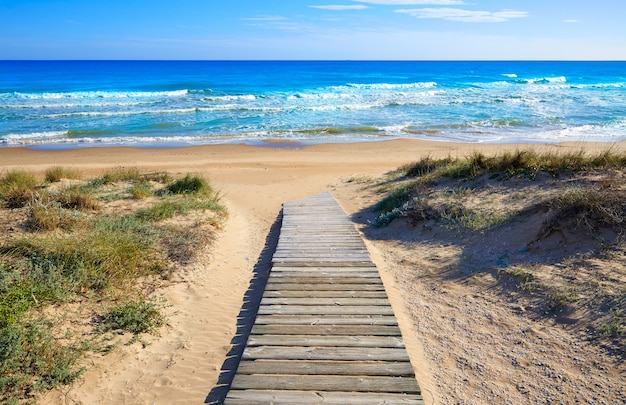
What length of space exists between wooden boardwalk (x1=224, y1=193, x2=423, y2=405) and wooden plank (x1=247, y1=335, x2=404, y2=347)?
0.01 m

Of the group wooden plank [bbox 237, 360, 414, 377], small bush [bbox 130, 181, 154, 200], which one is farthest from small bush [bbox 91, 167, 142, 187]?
wooden plank [bbox 237, 360, 414, 377]

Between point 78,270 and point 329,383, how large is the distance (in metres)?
4.04

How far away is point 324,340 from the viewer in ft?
16.6

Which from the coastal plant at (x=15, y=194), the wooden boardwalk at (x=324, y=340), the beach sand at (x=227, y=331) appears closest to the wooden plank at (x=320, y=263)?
the wooden boardwalk at (x=324, y=340)

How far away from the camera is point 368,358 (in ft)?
15.5

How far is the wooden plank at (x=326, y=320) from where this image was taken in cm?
541

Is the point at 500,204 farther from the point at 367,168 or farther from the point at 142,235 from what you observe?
the point at 367,168

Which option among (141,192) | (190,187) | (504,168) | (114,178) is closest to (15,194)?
(141,192)

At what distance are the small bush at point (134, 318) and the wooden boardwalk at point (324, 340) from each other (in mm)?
1375

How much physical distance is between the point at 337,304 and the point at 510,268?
9.18ft

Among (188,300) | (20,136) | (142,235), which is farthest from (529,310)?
(20,136)

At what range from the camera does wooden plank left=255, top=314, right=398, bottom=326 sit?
541cm

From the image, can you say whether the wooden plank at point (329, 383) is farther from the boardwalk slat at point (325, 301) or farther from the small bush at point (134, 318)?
the small bush at point (134, 318)

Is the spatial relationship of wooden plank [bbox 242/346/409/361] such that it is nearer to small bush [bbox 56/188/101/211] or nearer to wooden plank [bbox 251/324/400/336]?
wooden plank [bbox 251/324/400/336]
